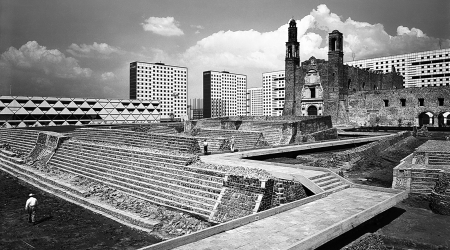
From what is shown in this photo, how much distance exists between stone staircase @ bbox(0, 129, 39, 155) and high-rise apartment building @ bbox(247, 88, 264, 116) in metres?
113

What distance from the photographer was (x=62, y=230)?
10008 mm

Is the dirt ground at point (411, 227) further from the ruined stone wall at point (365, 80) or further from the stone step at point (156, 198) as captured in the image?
the ruined stone wall at point (365, 80)

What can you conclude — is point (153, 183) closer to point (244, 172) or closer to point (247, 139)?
point (244, 172)

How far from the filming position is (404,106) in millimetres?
39219

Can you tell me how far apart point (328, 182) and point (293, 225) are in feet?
13.9

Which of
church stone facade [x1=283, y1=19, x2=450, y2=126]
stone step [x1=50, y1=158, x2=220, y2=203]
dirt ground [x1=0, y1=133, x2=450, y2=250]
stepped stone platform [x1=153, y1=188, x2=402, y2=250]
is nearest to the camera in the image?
stepped stone platform [x1=153, y1=188, x2=402, y2=250]

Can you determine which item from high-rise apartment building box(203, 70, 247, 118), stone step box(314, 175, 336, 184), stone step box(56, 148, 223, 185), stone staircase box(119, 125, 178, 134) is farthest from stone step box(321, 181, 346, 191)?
high-rise apartment building box(203, 70, 247, 118)

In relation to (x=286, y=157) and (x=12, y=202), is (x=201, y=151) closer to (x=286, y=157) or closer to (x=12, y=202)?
(x=286, y=157)

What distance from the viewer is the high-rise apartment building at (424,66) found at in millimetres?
84125

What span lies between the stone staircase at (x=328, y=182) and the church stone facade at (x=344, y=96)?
31297 mm

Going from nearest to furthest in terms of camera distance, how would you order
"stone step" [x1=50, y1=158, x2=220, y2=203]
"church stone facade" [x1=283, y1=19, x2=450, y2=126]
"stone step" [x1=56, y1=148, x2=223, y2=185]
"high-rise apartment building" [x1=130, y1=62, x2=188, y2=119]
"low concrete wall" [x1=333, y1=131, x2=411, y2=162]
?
"stone step" [x1=50, y1=158, x2=220, y2=203] → "stone step" [x1=56, y1=148, x2=223, y2=185] → "low concrete wall" [x1=333, y1=131, x2=411, y2=162] → "church stone facade" [x1=283, y1=19, x2=450, y2=126] → "high-rise apartment building" [x1=130, y1=62, x2=188, y2=119]

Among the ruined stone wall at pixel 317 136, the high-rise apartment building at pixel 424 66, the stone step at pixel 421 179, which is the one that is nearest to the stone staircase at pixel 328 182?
the stone step at pixel 421 179

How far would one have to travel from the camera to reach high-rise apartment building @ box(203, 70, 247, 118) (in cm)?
12506

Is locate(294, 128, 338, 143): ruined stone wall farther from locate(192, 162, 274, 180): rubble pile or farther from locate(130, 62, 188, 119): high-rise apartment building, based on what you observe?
locate(130, 62, 188, 119): high-rise apartment building
